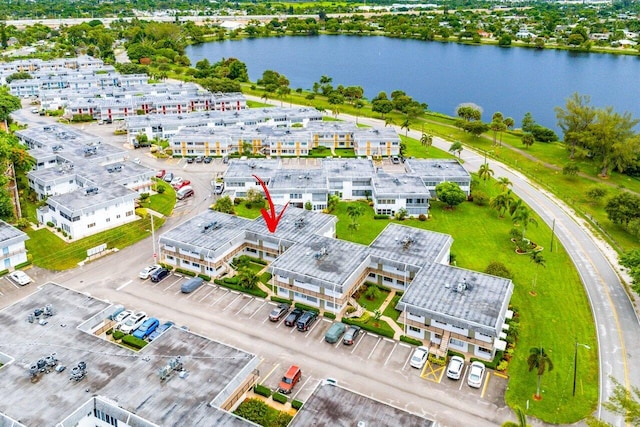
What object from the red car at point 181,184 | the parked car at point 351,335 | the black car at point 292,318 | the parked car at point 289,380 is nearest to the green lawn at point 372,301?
the parked car at point 351,335

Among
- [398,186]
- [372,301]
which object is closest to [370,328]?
[372,301]

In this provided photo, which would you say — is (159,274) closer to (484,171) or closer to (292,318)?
(292,318)

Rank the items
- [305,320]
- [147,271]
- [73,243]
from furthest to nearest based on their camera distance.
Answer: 1. [73,243]
2. [147,271]
3. [305,320]

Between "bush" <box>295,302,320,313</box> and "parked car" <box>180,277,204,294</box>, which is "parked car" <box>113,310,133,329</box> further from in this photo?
"bush" <box>295,302,320,313</box>

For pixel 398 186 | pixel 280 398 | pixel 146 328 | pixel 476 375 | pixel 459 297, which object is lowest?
pixel 280 398

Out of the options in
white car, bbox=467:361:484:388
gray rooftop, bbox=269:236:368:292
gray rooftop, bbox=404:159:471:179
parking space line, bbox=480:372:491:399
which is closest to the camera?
parking space line, bbox=480:372:491:399

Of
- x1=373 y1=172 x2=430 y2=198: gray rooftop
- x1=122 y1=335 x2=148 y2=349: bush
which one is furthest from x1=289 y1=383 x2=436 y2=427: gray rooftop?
x1=373 y1=172 x2=430 y2=198: gray rooftop

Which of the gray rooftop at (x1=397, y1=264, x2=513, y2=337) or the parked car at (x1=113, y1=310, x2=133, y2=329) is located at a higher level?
the gray rooftop at (x1=397, y1=264, x2=513, y2=337)
